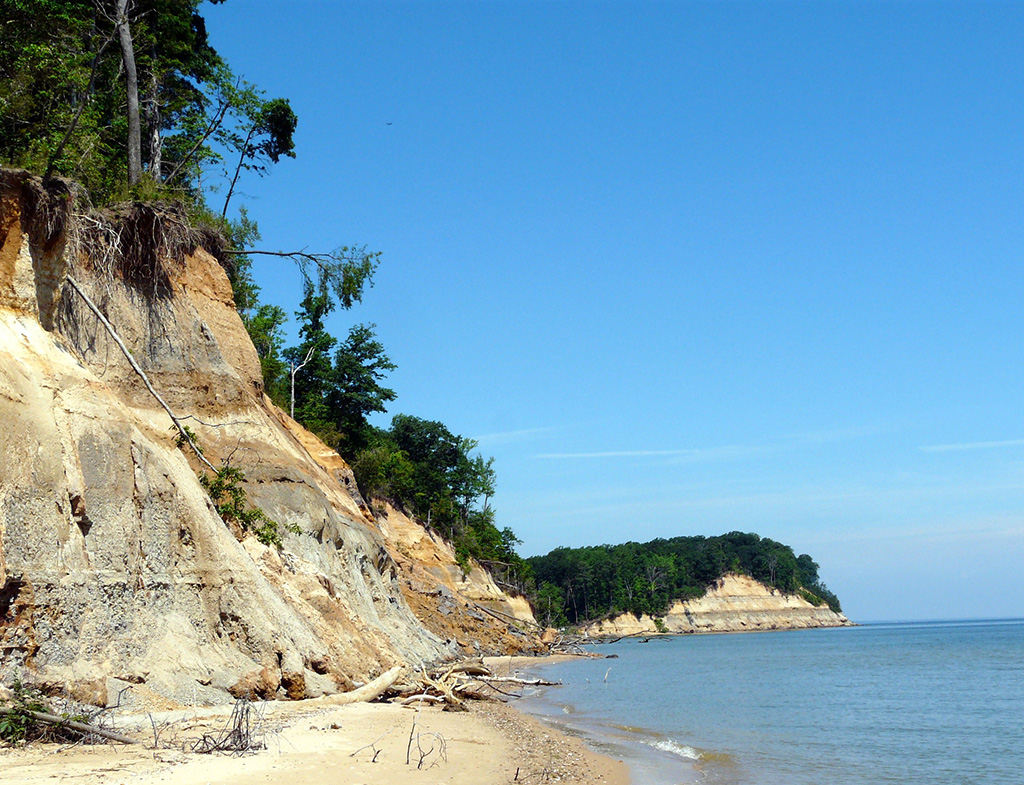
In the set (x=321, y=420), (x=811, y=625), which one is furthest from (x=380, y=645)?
(x=811, y=625)

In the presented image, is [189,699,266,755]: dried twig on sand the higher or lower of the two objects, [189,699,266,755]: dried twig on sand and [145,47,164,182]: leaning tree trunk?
the lower

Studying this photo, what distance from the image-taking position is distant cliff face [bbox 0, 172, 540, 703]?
11.1m

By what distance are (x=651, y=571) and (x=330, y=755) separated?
117 meters

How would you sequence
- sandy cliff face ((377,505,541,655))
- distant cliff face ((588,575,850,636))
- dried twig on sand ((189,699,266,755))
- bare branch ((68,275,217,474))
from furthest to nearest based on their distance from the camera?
distant cliff face ((588,575,850,636)) < sandy cliff face ((377,505,541,655)) < bare branch ((68,275,217,474)) < dried twig on sand ((189,699,266,755))

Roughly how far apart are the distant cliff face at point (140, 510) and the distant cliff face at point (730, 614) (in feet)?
316

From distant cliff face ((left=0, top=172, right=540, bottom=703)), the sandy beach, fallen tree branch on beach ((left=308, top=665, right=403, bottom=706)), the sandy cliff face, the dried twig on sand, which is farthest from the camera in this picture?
the sandy cliff face

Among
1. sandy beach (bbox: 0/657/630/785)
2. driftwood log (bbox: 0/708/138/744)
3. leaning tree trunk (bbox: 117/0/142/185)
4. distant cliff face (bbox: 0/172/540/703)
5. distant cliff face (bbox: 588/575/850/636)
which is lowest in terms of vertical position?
distant cliff face (bbox: 588/575/850/636)

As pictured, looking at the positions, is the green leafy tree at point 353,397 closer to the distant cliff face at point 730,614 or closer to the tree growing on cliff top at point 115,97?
the tree growing on cliff top at point 115,97

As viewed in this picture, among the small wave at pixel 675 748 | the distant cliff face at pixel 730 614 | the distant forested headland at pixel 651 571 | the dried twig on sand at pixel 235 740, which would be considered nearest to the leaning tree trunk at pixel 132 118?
the dried twig on sand at pixel 235 740

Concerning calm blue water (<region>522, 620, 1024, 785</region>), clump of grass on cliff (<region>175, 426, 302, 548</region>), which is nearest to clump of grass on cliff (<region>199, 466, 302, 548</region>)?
clump of grass on cliff (<region>175, 426, 302, 548</region>)

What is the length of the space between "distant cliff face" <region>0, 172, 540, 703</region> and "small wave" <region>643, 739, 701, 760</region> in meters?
6.40

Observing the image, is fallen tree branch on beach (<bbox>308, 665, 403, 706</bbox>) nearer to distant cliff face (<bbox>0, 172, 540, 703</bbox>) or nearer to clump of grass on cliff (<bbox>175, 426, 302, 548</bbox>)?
distant cliff face (<bbox>0, 172, 540, 703</bbox>)

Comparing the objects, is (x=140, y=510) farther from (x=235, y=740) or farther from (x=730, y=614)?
(x=730, y=614)

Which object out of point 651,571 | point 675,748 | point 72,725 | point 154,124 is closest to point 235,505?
point 72,725
